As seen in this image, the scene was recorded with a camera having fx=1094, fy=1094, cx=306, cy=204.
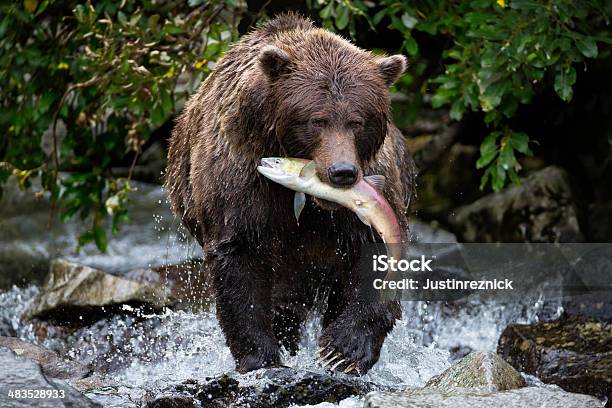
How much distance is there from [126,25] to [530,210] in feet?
12.4

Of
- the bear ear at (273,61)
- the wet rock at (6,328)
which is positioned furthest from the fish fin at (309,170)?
the wet rock at (6,328)

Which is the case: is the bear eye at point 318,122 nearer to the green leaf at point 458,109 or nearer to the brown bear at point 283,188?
the brown bear at point 283,188

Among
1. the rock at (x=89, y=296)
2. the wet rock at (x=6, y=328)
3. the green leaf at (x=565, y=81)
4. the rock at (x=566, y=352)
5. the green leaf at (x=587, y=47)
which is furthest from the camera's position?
the wet rock at (x=6, y=328)

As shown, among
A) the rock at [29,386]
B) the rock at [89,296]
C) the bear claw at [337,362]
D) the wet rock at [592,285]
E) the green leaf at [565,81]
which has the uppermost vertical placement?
the green leaf at [565,81]

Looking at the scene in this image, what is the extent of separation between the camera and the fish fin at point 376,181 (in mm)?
5238

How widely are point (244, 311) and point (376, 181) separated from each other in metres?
1.08

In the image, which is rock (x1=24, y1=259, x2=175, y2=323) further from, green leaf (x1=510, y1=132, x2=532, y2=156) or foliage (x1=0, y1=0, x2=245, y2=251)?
green leaf (x1=510, y1=132, x2=532, y2=156)

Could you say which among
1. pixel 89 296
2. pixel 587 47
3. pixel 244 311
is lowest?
Answer: pixel 89 296

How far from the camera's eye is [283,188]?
5605 millimetres

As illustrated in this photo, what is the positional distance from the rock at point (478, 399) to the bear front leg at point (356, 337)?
91 cm

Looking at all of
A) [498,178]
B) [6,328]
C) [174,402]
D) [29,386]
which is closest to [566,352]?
[498,178]

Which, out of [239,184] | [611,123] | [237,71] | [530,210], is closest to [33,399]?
[239,184]

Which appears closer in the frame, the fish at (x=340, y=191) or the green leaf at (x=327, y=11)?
the fish at (x=340, y=191)

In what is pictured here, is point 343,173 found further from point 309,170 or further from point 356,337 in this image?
point 356,337
